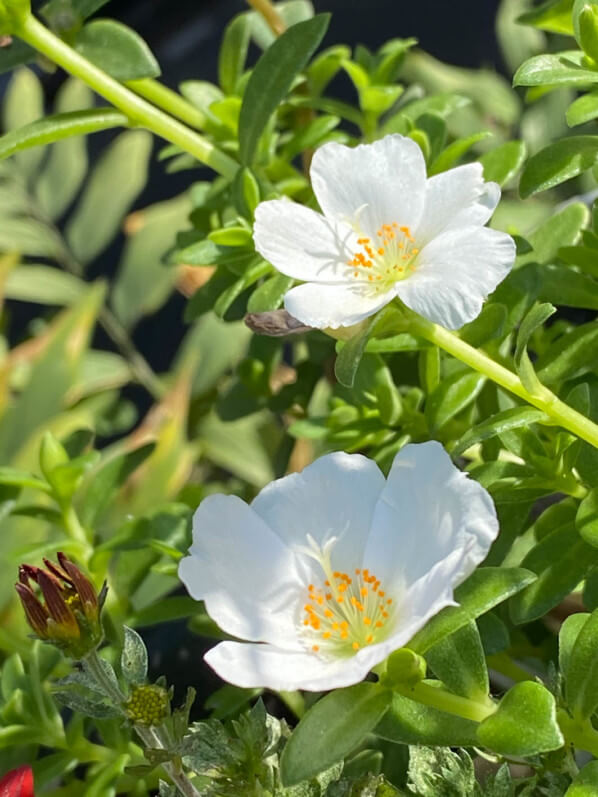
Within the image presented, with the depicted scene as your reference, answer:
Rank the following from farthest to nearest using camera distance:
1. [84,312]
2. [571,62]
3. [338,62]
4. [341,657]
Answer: [84,312]
[338,62]
[571,62]
[341,657]

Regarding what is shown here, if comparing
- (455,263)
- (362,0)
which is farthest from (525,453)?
(362,0)

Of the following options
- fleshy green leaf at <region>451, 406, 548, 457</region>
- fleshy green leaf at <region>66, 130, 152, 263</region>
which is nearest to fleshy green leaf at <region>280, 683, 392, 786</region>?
fleshy green leaf at <region>451, 406, 548, 457</region>

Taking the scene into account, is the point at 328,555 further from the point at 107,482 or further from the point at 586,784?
the point at 107,482

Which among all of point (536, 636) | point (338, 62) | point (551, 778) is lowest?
point (536, 636)

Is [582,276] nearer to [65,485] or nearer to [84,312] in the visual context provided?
[65,485]

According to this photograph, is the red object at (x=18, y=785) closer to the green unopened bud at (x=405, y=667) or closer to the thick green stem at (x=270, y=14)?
the green unopened bud at (x=405, y=667)

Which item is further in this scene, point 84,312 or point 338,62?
point 84,312

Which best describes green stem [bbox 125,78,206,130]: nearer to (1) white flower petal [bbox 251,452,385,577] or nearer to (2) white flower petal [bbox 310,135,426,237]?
(2) white flower petal [bbox 310,135,426,237]

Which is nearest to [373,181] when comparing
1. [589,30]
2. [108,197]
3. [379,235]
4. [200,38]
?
[379,235]

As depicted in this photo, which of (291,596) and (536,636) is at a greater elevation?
(291,596)
